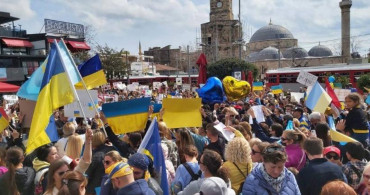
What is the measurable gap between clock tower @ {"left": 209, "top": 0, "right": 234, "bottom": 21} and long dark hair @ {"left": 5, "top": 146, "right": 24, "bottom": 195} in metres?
85.5

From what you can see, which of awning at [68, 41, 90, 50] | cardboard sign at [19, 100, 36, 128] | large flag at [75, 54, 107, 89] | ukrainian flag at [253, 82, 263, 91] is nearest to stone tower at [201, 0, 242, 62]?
awning at [68, 41, 90, 50]

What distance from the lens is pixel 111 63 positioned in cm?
5497

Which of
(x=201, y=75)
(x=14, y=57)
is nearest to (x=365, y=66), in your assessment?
(x=201, y=75)

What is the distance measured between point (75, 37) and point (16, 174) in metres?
43.4

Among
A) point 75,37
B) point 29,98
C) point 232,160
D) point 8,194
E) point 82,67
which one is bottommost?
point 8,194

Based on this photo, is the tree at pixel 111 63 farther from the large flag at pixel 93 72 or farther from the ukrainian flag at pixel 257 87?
the large flag at pixel 93 72

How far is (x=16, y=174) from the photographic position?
446 cm

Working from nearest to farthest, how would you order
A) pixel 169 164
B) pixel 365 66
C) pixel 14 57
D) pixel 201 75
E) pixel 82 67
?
pixel 169 164, pixel 82 67, pixel 201 75, pixel 365 66, pixel 14 57

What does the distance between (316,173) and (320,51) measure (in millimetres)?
85989

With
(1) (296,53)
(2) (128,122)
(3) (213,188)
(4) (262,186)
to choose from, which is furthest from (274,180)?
(1) (296,53)

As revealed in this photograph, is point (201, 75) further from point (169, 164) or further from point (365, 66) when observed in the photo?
point (365, 66)

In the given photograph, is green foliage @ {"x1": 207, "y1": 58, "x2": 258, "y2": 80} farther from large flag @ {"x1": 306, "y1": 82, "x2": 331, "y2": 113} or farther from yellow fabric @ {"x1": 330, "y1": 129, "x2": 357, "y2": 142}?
yellow fabric @ {"x1": 330, "y1": 129, "x2": 357, "y2": 142}

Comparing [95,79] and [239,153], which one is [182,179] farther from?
[95,79]

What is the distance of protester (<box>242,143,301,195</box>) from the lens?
3781 millimetres
